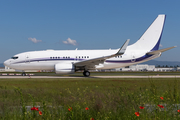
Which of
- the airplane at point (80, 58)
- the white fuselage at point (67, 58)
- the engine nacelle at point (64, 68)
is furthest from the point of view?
the white fuselage at point (67, 58)

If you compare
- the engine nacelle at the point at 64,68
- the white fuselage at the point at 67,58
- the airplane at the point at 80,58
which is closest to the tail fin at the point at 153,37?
the airplane at the point at 80,58

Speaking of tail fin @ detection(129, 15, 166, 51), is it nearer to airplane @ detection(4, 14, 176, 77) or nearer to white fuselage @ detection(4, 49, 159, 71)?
airplane @ detection(4, 14, 176, 77)

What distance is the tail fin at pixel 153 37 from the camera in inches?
1244

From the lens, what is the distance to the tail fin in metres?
31.6

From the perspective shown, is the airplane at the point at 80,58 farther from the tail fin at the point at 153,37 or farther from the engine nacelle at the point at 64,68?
the engine nacelle at the point at 64,68

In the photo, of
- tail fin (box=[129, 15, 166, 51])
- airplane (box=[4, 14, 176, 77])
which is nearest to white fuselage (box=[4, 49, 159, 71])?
airplane (box=[4, 14, 176, 77])

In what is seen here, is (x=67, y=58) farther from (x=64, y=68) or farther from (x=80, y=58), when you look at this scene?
(x=64, y=68)

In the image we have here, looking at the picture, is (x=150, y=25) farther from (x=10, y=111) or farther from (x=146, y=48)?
(x=10, y=111)

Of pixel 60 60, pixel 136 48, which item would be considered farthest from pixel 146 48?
pixel 60 60

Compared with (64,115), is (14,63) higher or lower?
higher

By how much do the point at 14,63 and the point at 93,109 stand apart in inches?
1101

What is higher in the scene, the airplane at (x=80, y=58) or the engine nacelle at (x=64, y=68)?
the airplane at (x=80, y=58)

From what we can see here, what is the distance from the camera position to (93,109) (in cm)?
587

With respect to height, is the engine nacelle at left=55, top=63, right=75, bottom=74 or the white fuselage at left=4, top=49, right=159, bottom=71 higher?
the white fuselage at left=4, top=49, right=159, bottom=71
